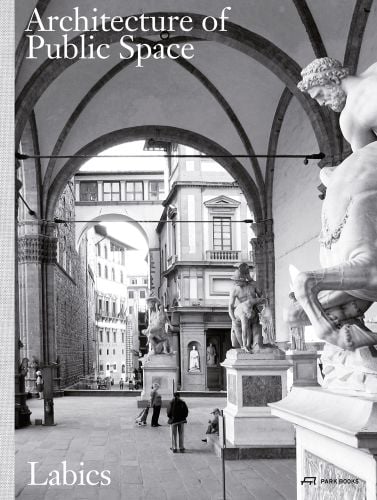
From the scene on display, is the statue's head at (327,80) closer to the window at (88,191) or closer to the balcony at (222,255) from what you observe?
the balcony at (222,255)

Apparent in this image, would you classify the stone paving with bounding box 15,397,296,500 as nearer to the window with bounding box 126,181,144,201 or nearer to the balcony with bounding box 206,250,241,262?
the balcony with bounding box 206,250,241,262

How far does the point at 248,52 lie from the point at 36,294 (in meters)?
10.4

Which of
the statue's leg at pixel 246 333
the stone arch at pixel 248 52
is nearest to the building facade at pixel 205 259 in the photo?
the stone arch at pixel 248 52

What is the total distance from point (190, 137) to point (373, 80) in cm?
1992

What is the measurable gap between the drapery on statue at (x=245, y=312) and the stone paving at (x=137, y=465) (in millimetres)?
1800

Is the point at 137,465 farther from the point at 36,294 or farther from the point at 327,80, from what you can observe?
the point at 36,294

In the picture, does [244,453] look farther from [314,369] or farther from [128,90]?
[128,90]

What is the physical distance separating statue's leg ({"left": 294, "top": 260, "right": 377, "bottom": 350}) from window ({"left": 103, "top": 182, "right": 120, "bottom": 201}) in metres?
47.6

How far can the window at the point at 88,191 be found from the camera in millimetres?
Answer: 49750

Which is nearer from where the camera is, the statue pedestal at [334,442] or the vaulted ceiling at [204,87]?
the statue pedestal at [334,442]

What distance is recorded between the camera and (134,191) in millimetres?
50406

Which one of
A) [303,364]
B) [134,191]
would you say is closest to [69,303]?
[134,191]

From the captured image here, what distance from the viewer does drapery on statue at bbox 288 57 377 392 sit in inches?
107

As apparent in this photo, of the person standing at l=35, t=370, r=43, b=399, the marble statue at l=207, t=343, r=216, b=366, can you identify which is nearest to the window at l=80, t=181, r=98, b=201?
the marble statue at l=207, t=343, r=216, b=366
